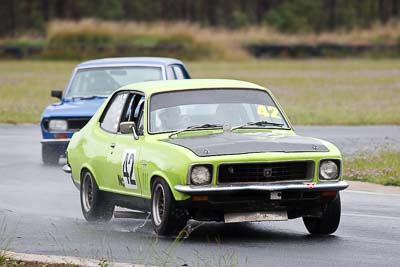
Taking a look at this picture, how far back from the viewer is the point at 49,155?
19469 millimetres

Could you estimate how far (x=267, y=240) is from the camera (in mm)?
11070

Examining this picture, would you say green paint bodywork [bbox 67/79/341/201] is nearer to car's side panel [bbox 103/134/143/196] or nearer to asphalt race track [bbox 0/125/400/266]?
car's side panel [bbox 103/134/143/196]

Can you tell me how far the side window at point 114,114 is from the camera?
1271cm

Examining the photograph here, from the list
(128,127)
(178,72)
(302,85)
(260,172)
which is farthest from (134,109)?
(302,85)

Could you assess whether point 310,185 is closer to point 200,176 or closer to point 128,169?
point 200,176

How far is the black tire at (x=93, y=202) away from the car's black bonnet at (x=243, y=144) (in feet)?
4.71

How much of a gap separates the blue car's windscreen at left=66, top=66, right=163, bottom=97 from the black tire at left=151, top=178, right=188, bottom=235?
28.7 ft

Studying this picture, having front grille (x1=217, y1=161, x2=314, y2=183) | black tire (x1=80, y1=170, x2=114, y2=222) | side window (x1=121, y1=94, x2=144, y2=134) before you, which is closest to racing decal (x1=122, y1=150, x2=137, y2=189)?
side window (x1=121, y1=94, x2=144, y2=134)

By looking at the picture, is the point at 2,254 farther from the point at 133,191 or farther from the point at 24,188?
the point at 24,188

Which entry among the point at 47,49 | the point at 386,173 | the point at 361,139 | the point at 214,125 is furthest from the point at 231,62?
the point at 214,125

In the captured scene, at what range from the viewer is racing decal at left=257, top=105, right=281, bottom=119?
39.7ft

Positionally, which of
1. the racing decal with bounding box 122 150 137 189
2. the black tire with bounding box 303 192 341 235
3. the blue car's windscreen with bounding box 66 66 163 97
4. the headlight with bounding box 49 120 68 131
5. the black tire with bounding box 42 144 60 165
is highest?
the racing decal with bounding box 122 150 137 189

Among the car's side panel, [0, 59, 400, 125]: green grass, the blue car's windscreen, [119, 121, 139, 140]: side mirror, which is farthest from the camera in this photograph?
[0, 59, 400, 125]: green grass

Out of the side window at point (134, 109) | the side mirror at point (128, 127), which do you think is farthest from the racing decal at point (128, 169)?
the side window at point (134, 109)
